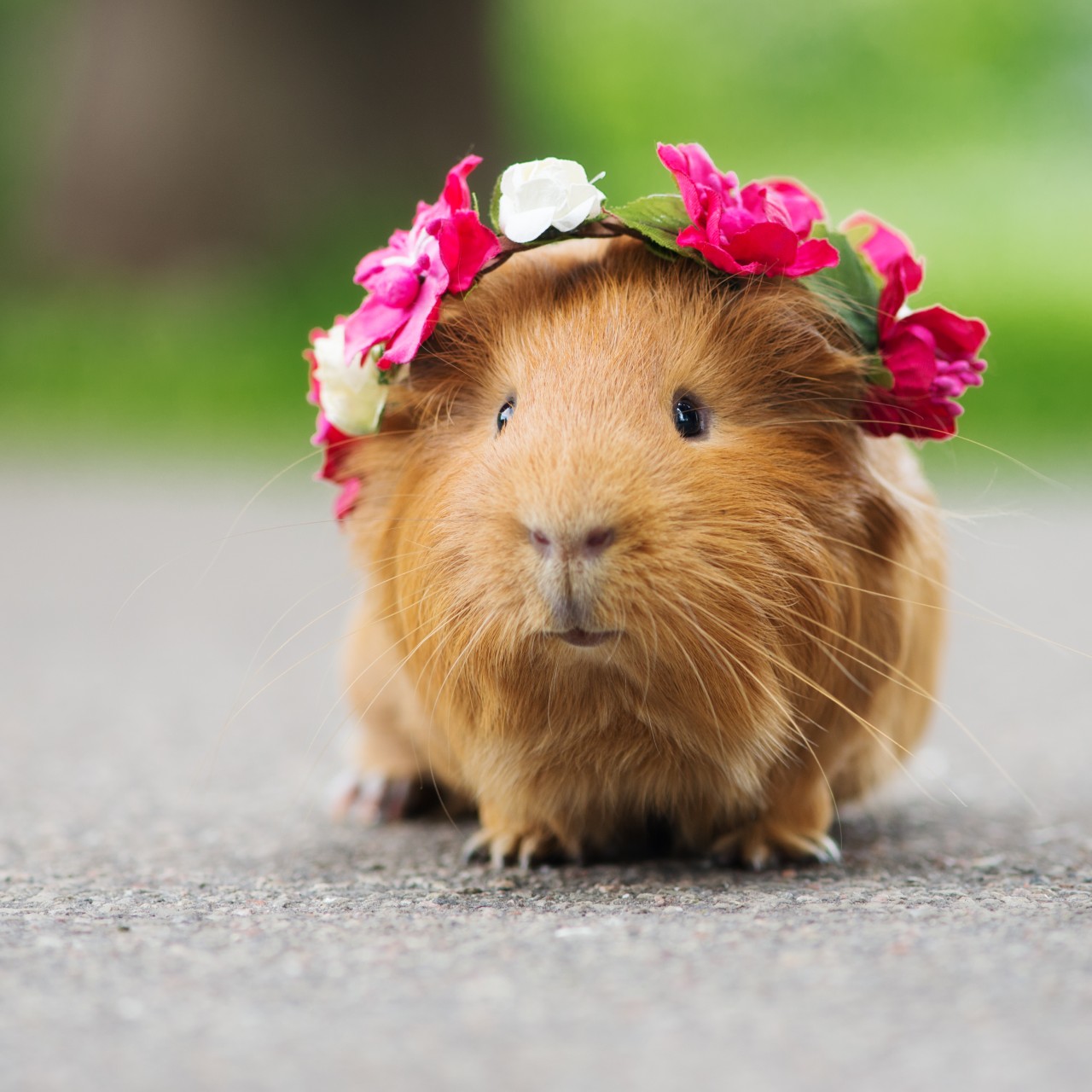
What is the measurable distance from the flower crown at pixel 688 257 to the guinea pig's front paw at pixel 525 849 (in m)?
0.98

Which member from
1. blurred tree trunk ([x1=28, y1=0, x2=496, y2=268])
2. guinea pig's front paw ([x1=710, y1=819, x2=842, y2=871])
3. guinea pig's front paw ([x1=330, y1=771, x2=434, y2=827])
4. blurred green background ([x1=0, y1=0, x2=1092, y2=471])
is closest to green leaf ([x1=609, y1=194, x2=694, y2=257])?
guinea pig's front paw ([x1=710, y1=819, x2=842, y2=871])

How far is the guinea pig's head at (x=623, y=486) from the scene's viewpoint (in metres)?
2.75

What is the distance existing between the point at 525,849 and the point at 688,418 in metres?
1.06

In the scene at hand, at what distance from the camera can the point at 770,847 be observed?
3.32 m

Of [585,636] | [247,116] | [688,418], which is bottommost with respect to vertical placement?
[585,636]

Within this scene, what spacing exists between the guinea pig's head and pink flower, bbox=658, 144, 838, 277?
2.5 inches

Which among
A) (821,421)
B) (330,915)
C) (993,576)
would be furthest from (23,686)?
(993,576)

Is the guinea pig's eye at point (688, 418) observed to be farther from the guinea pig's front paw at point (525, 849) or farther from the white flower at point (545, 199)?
the guinea pig's front paw at point (525, 849)

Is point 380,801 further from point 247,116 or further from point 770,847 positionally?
point 247,116

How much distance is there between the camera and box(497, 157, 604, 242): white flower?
3121 millimetres

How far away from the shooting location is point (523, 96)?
794 inches

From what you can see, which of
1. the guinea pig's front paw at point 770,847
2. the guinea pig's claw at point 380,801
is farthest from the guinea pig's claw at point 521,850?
the guinea pig's claw at point 380,801

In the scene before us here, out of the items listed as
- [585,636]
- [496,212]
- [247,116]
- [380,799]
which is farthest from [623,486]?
[247,116]

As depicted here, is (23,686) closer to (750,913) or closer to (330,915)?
(330,915)
